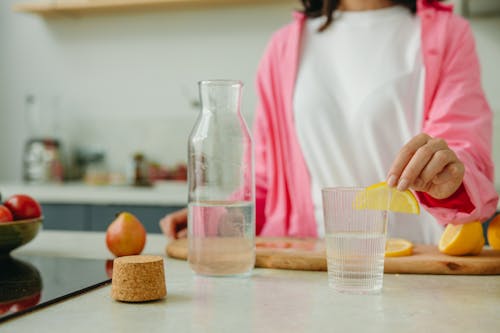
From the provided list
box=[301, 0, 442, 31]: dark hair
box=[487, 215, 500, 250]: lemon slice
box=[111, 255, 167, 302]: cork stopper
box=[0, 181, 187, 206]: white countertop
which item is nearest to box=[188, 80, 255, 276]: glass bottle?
box=[111, 255, 167, 302]: cork stopper

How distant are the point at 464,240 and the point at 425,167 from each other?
221 millimetres

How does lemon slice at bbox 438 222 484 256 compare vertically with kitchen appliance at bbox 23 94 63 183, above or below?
below

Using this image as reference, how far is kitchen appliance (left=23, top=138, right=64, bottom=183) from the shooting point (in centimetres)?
300

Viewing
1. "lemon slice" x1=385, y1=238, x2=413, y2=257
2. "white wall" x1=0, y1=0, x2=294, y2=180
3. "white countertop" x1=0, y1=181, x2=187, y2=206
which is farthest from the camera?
"white wall" x1=0, y1=0, x2=294, y2=180

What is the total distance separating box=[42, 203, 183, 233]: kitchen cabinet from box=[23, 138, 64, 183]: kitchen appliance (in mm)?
394

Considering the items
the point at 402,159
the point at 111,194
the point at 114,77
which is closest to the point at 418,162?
the point at 402,159

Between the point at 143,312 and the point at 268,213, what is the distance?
86cm

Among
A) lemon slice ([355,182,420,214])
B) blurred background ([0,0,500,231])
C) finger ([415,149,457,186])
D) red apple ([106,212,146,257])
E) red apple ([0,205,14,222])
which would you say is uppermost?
blurred background ([0,0,500,231])

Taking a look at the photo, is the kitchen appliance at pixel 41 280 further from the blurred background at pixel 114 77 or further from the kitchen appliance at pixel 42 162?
the kitchen appliance at pixel 42 162

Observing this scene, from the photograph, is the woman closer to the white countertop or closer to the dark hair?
the dark hair

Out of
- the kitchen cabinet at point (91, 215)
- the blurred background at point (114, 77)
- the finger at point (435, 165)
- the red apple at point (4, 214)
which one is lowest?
the kitchen cabinet at point (91, 215)

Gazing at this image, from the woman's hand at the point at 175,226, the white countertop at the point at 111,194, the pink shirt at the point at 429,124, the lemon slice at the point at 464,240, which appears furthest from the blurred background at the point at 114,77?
the lemon slice at the point at 464,240

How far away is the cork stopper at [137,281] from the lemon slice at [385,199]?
0.28m

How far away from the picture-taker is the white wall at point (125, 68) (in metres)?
3.06
